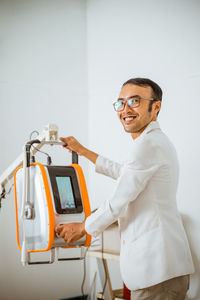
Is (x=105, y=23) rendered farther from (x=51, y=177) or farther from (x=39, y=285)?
(x=39, y=285)

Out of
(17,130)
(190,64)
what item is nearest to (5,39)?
(17,130)

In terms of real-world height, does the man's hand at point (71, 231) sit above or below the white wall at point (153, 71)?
below

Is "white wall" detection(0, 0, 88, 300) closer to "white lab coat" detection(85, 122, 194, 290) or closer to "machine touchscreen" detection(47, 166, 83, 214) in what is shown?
"machine touchscreen" detection(47, 166, 83, 214)

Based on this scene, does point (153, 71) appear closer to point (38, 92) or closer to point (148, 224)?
point (38, 92)

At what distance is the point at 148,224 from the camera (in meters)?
1.65

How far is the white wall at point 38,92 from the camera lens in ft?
11.1

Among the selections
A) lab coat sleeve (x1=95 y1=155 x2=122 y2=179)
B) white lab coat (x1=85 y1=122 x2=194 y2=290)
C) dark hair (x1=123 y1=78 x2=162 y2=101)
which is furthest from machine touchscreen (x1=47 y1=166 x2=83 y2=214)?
dark hair (x1=123 y1=78 x2=162 y2=101)

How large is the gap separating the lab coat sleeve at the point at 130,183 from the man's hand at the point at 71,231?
13 cm

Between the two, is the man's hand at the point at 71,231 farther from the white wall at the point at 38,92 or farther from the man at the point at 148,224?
the white wall at the point at 38,92

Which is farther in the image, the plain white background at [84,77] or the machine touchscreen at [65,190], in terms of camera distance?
the plain white background at [84,77]

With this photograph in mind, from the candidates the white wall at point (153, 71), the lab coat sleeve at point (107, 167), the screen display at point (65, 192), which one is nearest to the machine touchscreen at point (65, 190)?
the screen display at point (65, 192)

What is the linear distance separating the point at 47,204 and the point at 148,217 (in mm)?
478

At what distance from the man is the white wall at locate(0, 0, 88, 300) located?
1.83 m

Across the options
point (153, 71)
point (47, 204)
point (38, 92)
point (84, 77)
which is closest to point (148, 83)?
point (47, 204)
